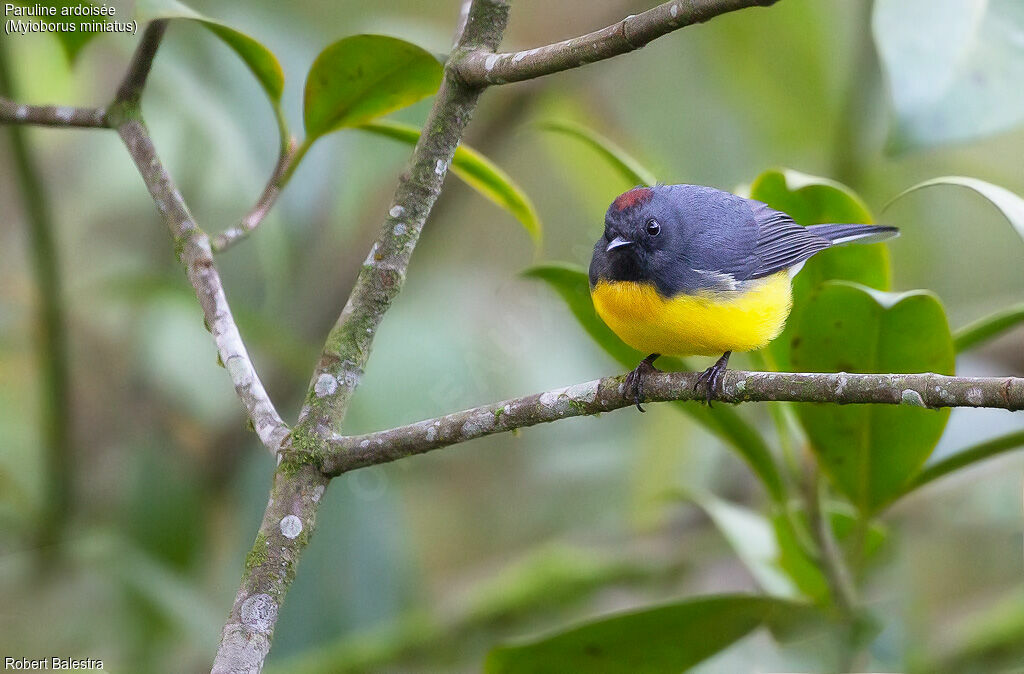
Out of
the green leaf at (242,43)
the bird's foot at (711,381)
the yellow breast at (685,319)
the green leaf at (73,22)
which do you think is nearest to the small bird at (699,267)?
the yellow breast at (685,319)

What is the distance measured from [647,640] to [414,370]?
162cm

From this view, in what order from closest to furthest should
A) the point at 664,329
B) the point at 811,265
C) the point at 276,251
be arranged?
1. the point at 664,329
2. the point at 811,265
3. the point at 276,251

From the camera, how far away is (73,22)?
198 cm

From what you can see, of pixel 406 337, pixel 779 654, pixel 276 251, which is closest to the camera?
pixel 779 654

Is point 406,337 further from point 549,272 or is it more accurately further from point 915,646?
point 915,646

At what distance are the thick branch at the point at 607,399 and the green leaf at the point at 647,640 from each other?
20.5 inches

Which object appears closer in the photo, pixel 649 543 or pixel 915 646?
pixel 915 646

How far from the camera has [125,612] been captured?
2.73m

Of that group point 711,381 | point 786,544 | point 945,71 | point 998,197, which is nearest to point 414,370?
point 786,544

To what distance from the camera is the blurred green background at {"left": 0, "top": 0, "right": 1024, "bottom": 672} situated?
9.43 feet

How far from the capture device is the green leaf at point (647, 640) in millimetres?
1867

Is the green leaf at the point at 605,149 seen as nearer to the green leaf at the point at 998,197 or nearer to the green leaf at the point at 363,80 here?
the green leaf at the point at 363,80

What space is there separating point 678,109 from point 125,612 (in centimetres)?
276

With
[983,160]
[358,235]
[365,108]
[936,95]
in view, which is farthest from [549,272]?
[983,160]
